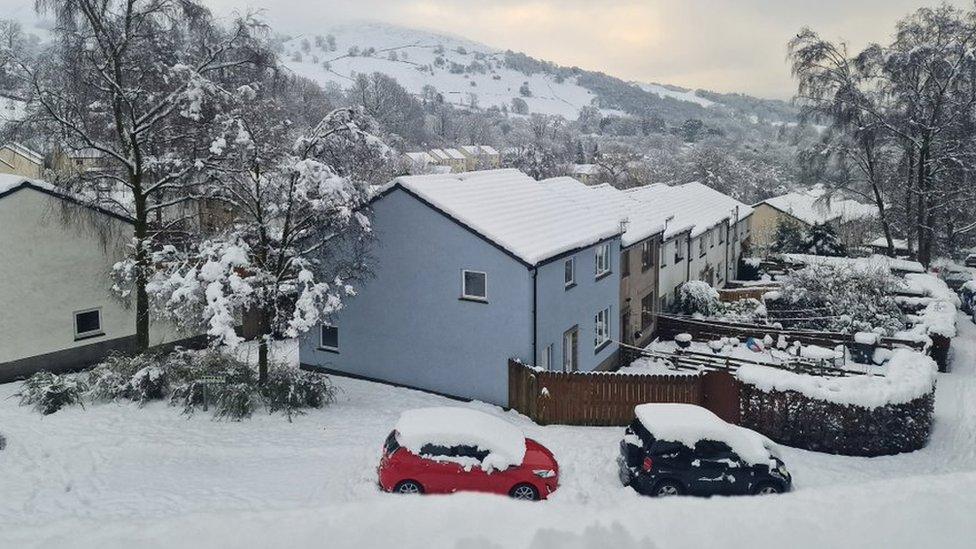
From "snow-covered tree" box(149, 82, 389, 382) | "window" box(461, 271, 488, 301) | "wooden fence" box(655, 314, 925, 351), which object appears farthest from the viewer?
"wooden fence" box(655, 314, 925, 351)

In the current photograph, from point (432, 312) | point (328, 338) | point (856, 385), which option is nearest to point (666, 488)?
point (856, 385)

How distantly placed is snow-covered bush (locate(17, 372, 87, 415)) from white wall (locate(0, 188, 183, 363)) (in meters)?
3.22

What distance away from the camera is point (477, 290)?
19.5m

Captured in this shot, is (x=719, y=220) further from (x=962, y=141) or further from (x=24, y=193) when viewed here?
(x=24, y=193)

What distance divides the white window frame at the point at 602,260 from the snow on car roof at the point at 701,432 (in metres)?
9.63

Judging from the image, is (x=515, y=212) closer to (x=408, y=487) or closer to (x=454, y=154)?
(x=408, y=487)

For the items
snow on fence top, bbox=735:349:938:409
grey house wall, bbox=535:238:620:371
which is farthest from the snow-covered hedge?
grey house wall, bbox=535:238:620:371

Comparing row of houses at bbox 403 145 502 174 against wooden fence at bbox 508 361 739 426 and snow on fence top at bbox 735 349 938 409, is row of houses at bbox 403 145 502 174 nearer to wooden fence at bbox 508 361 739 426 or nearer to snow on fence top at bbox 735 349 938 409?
wooden fence at bbox 508 361 739 426

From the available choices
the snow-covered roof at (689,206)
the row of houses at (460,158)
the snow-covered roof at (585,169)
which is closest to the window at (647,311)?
the snow-covered roof at (689,206)

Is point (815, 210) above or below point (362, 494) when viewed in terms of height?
above

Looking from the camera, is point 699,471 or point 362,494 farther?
point 699,471

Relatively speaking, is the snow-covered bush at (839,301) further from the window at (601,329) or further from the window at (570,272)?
the window at (570,272)

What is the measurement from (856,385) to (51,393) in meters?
19.7

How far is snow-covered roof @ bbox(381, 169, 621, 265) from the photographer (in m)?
19.1
